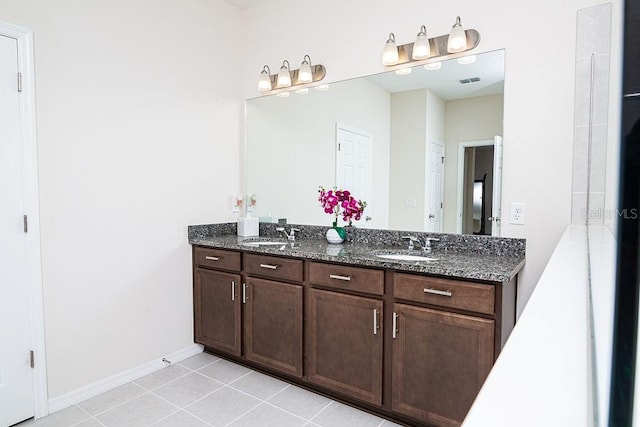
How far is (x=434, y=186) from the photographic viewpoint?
8.23 ft

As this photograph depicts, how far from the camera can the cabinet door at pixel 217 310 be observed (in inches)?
108

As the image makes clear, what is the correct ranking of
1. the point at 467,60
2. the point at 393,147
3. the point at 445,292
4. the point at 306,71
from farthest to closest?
the point at 306,71, the point at 393,147, the point at 467,60, the point at 445,292

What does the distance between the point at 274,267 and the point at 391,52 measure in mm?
1566

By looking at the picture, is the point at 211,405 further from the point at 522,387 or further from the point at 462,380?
the point at 522,387

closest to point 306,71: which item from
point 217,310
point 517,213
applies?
point 517,213

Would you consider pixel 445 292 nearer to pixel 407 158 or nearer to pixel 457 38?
pixel 407 158

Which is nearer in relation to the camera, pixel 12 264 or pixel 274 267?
pixel 12 264

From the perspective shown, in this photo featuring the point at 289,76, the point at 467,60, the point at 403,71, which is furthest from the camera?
the point at 289,76

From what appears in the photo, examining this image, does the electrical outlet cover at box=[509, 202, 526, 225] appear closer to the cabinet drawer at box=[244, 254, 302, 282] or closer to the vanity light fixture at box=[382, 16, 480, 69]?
the vanity light fixture at box=[382, 16, 480, 69]

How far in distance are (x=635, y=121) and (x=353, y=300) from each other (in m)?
2.06

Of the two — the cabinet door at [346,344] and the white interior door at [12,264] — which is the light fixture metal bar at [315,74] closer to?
the cabinet door at [346,344]

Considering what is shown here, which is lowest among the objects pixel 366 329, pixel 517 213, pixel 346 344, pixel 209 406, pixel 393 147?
pixel 209 406

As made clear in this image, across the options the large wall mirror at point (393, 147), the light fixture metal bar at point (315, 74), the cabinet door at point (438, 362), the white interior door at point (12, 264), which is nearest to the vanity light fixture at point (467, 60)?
the large wall mirror at point (393, 147)

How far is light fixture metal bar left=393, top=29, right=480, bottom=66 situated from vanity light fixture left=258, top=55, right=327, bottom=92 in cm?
64
